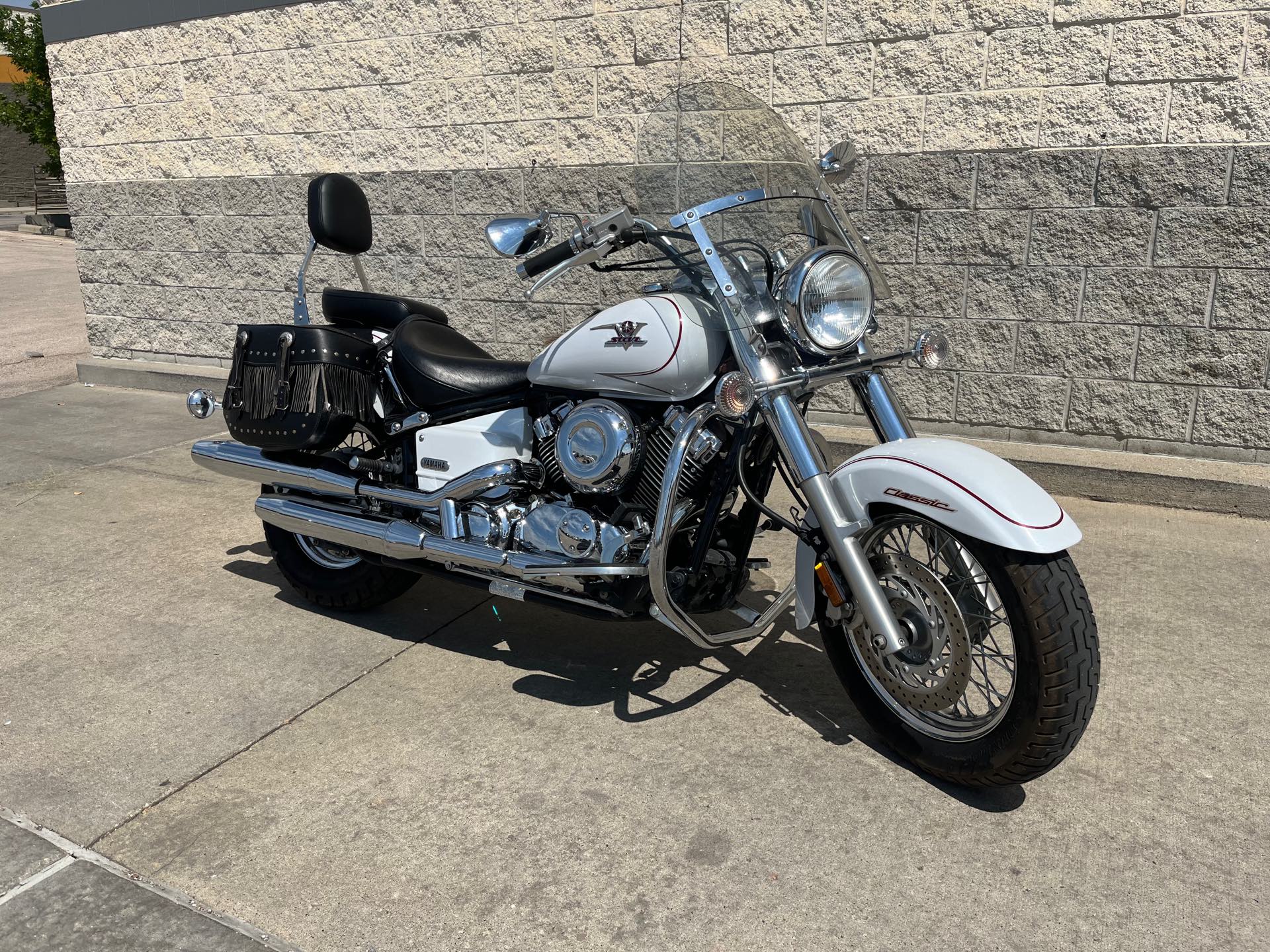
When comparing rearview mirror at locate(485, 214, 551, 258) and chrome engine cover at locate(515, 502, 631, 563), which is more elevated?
rearview mirror at locate(485, 214, 551, 258)

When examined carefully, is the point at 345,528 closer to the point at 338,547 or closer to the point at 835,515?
the point at 338,547

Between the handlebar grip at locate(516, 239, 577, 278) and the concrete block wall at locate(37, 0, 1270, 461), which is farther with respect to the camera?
the concrete block wall at locate(37, 0, 1270, 461)

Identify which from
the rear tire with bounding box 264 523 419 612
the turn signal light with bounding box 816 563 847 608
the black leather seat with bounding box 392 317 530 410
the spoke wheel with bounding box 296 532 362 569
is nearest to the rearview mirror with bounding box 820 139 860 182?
the black leather seat with bounding box 392 317 530 410

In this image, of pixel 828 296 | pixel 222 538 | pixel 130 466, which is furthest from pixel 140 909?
pixel 130 466

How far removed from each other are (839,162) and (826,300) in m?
0.72

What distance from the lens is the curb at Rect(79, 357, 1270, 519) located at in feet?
16.9

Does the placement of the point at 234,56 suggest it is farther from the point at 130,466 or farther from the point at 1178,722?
the point at 1178,722

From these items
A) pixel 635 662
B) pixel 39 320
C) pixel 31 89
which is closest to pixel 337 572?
pixel 635 662

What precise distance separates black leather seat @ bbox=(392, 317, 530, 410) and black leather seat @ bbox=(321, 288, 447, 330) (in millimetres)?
157

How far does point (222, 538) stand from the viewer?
5.16 m

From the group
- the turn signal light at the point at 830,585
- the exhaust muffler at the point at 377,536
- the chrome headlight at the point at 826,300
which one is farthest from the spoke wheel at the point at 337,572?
the chrome headlight at the point at 826,300

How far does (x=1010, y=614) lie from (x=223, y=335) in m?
7.14

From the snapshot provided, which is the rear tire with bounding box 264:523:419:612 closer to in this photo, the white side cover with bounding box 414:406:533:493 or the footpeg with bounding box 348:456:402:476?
the footpeg with bounding box 348:456:402:476

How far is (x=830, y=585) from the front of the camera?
10.1 ft
